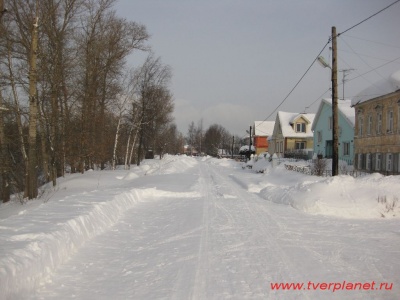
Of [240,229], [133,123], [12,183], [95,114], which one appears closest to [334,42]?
[240,229]

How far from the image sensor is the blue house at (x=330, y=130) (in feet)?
108

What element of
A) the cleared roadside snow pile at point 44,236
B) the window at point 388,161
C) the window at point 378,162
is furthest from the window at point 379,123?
the cleared roadside snow pile at point 44,236

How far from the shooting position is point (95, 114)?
87.0 feet

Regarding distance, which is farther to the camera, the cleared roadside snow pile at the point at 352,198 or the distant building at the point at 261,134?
the distant building at the point at 261,134

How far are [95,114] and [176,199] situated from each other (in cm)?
1410

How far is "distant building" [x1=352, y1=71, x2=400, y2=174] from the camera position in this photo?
2280 centimetres

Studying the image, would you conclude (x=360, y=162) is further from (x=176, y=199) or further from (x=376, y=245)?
(x=376, y=245)

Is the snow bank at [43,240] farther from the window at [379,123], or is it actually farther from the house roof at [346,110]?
the house roof at [346,110]

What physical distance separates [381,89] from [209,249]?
22.5m

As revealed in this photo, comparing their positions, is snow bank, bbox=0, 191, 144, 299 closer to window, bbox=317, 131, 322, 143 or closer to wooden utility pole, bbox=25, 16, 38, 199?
wooden utility pole, bbox=25, 16, 38, 199

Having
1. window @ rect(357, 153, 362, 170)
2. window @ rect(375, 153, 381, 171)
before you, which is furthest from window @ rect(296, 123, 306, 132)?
window @ rect(375, 153, 381, 171)

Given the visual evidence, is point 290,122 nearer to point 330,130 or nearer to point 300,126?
point 300,126

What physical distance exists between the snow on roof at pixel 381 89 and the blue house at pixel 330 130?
3.82m

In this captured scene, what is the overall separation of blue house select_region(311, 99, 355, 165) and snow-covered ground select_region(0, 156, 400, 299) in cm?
2166
